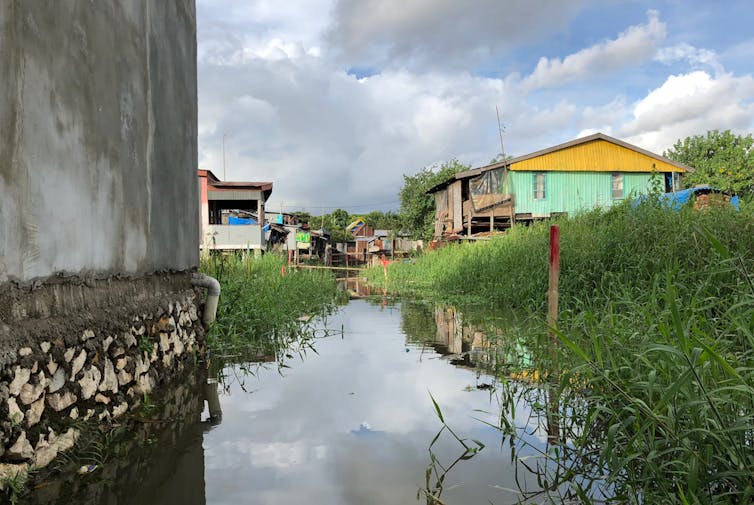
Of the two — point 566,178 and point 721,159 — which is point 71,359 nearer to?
point 566,178

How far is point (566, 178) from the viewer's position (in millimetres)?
23625

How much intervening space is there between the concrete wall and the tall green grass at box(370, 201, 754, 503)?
2.77m

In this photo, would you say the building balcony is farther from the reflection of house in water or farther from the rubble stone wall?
the rubble stone wall

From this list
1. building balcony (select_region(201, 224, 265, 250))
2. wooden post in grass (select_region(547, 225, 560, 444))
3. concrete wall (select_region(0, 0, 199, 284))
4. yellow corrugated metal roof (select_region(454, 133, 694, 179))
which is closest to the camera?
concrete wall (select_region(0, 0, 199, 284))

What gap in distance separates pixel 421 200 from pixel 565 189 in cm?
1729

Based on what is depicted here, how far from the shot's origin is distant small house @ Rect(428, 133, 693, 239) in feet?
76.5

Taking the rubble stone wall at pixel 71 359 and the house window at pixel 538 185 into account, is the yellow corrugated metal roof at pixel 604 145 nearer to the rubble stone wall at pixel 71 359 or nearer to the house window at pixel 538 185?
the house window at pixel 538 185

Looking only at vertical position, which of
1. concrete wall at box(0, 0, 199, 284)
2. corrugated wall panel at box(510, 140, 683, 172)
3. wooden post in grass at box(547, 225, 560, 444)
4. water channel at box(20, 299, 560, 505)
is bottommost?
water channel at box(20, 299, 560, 505)

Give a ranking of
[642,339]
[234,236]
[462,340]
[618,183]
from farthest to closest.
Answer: [618,183], [234,236], [462,340], [642,339]

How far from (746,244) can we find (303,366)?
5.69m

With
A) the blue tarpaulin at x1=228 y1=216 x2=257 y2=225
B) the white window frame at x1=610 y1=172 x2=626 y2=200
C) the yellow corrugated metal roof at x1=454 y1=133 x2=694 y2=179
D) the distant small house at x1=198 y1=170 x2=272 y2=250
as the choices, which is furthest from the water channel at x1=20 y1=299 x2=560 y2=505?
the white window frame at x1=610 y1=172 x2=626 y2=200

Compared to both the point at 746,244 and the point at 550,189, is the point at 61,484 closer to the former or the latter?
the point at 746,244

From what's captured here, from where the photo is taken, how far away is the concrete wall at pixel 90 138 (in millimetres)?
2566

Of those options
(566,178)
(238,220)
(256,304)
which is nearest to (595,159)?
(566,178)
